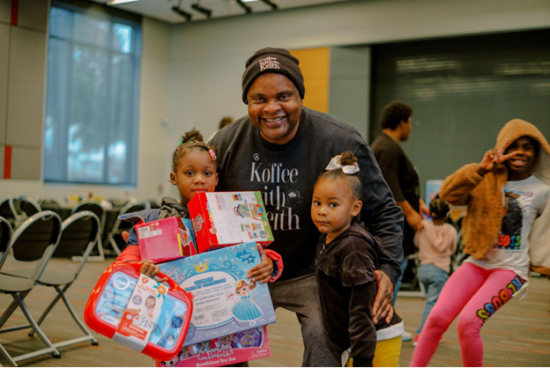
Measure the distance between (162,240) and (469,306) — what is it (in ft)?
5.31

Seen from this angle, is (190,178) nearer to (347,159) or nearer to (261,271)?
(261,271)

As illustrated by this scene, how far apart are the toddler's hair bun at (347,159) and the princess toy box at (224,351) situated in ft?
2.11

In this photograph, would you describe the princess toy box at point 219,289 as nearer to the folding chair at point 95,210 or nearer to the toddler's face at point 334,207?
the toddler's face at point 334,207

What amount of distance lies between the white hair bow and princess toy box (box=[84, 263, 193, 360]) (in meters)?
0.68

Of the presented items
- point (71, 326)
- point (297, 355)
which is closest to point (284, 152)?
point (297, 355)

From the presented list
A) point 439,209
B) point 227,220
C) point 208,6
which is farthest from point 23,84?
point 227,220

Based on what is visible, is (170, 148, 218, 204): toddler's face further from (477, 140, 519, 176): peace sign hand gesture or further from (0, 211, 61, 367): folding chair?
(0, 211, 61, 367): folding chair

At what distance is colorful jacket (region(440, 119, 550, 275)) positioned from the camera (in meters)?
2.64

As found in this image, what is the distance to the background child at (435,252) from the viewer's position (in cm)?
407

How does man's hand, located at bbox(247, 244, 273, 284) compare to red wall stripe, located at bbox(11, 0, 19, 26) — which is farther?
red wall stripe, located at bbox(11, 0, 19, 26)

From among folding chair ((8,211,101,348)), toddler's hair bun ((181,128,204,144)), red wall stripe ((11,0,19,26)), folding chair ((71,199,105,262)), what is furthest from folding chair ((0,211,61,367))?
red wall stripe ((11,0,19,26))

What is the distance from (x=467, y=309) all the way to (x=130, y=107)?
1075 cm

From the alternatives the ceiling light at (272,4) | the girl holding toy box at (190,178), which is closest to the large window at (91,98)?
the ceiling light at (272,4)

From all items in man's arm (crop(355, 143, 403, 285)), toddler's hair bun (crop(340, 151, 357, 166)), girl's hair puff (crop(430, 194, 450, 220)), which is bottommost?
girl's hair puff (crop(430, 194, 450, 220))
